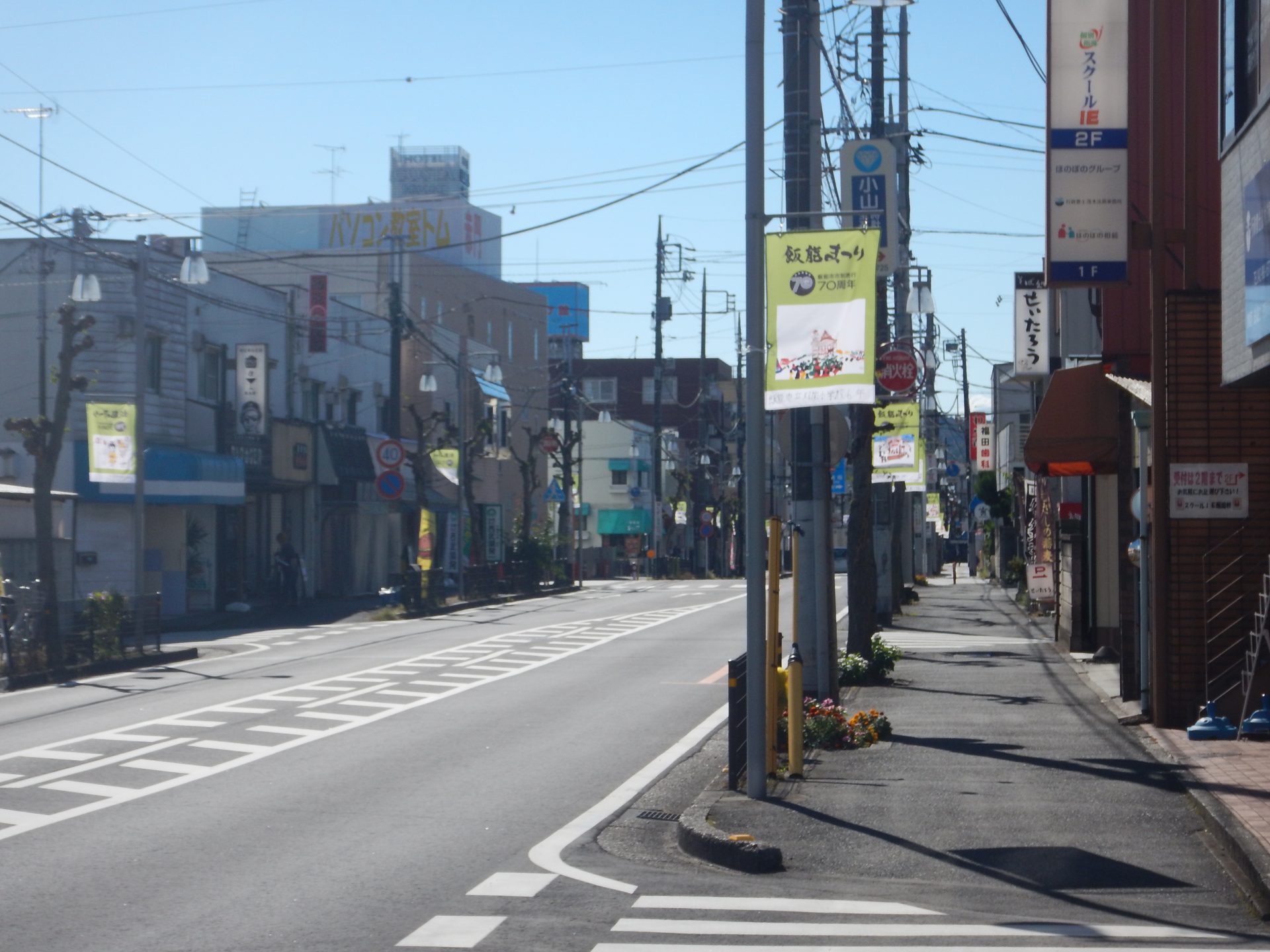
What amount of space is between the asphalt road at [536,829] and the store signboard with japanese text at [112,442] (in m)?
9.37

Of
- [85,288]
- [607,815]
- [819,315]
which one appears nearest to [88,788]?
[607,815]

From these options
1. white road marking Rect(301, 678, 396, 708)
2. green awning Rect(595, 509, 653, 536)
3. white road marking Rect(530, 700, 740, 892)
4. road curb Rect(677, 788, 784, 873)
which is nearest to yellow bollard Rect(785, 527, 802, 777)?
white road marking Rect(530, 700, 740, 892)

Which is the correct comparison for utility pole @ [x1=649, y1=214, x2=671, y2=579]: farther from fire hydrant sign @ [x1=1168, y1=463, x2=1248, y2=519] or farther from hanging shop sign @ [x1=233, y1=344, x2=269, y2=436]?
fire hydrant sign @ [x1=1168, y1=463, x2=1248, y2=519]

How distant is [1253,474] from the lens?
45.1ft

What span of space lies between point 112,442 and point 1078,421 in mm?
18556

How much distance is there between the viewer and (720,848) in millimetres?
8625

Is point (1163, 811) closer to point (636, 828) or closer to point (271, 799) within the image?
point (636, 828)

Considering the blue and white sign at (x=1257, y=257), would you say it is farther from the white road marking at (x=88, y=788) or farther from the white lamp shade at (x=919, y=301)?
the white lamp shade at (x=919, y=301)

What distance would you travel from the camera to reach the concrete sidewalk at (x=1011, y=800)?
8.44 m

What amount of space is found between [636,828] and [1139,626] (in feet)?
24.5

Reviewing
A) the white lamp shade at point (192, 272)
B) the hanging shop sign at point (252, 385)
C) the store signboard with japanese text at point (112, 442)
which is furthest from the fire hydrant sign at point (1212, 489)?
the hanging shop sign at point (252, 385)

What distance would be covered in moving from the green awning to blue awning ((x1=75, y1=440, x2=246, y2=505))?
154 feet

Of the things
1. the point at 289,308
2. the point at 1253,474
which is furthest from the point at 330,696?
the point at 289,308

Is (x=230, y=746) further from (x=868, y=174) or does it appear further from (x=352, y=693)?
(x=868, y=174)
